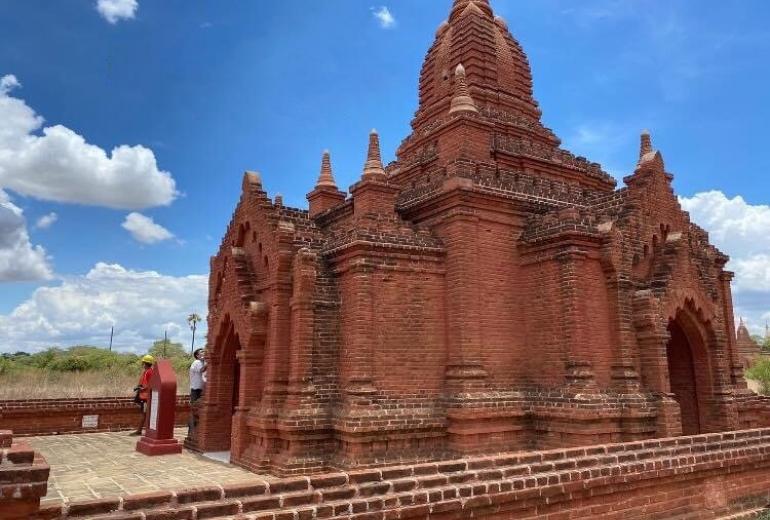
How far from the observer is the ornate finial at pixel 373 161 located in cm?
1244

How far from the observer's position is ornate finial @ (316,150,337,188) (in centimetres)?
1627

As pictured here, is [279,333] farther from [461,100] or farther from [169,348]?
[169,348]

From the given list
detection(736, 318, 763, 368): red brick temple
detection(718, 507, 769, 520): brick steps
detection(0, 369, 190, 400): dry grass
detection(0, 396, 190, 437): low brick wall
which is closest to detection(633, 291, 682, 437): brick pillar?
detection(718, 507, 769, 520): brick steps

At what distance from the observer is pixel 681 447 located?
9.29m

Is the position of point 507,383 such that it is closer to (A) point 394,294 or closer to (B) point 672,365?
(A) point 394,294

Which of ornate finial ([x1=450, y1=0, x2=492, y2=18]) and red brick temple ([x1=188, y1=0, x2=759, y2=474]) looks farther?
ornate finial ([x1=450, y1=0, x2=492, y2=18])

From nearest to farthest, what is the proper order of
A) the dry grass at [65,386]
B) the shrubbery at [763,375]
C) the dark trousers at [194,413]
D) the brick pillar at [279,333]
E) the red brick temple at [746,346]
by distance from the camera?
1. the brick pillar at [279,333]
2. the dark trousers at [194,413]
3. the dry grass at [65,386]
4. the shrubbery at [763,375]
5. the red brick temple at [746,346]

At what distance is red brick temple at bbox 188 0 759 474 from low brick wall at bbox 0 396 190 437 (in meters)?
6.65

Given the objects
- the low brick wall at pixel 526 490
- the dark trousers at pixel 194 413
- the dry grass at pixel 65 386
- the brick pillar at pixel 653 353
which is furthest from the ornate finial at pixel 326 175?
the dry grass at pixel 65 386

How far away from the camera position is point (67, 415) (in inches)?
728

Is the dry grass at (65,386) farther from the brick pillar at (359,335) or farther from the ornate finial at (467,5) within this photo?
the ornate finial at (467,5)

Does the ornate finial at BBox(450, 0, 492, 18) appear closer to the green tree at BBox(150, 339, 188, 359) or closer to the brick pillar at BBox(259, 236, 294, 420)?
the brick pillar at BBox(259, 236, 294, 420)

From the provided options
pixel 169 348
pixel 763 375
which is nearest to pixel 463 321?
pixel 763 375

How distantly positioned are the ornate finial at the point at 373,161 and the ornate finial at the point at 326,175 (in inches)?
131
